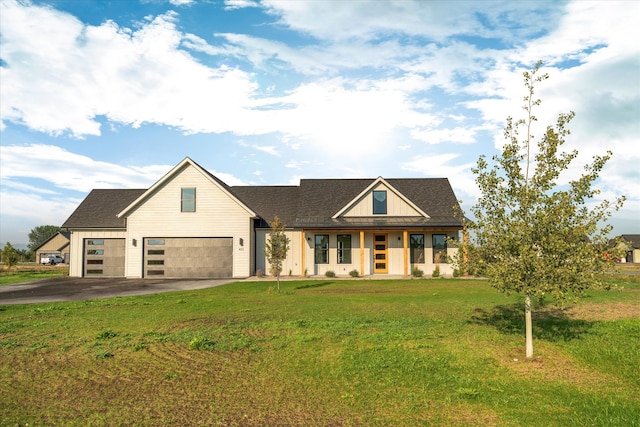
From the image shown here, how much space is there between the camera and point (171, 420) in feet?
18.7

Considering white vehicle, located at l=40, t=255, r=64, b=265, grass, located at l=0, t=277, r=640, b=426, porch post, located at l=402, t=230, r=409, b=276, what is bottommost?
grass, located at l=0, t=277, r=640, b=426

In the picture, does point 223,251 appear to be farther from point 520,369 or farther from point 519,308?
point 520,369

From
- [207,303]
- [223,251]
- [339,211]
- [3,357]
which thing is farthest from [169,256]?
[3,357]

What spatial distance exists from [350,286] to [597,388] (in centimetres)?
1635

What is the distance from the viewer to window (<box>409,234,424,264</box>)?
30094 millimetres

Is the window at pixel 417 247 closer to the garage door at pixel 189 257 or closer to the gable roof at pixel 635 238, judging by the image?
the garage door at pixel 189 257

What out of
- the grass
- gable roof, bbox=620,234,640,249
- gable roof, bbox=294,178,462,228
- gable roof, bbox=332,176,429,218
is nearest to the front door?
gable roof, bbox=294,178,462,228

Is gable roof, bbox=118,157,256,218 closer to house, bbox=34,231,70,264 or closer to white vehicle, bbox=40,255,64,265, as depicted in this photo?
white vehicle, bbox=40,255,64,265

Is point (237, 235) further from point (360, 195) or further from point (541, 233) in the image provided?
point (541, 233)

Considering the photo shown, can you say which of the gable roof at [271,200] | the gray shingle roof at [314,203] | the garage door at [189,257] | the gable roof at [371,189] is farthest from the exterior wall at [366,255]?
the garage door at [189,257]

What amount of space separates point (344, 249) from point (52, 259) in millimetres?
60615

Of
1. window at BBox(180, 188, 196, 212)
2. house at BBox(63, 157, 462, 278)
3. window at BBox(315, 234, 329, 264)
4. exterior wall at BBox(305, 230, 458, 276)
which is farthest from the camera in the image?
window at BBox(315, 234, 329, 264)

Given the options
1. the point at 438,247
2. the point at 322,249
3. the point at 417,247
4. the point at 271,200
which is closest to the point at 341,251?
the point at 322,249

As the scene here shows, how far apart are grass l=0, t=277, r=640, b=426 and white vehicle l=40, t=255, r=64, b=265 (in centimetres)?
6550
